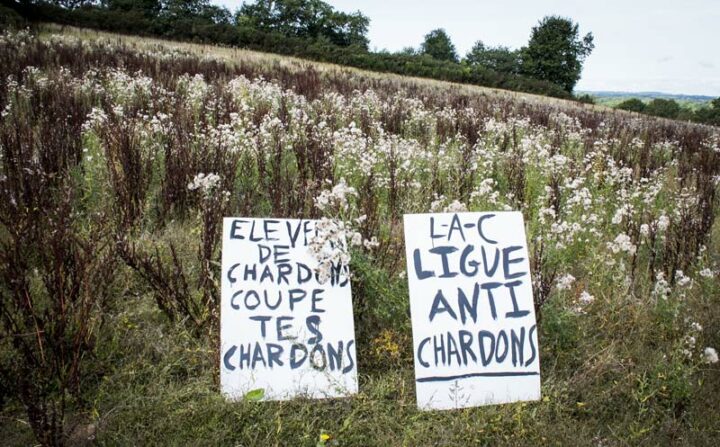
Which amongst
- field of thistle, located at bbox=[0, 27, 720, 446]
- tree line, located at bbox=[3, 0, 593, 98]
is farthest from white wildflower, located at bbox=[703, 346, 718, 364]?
tree line, located at bbox=[3, 0, 593, 98]

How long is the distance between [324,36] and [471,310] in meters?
67.3

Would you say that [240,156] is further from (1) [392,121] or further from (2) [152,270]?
(1) [392,121]

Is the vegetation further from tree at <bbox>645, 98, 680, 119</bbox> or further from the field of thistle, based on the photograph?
the field of thistle

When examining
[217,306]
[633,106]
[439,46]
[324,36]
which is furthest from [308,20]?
[217,306]

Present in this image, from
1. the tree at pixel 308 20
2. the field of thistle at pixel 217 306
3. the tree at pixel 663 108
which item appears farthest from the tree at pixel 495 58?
the field of thistle at pixel 217 306

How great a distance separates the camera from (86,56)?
1112 centimetres

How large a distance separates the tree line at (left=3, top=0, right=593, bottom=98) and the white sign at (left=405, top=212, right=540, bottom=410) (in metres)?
22.6

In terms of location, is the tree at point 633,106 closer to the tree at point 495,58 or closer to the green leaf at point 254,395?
the green leaf at point 254,395

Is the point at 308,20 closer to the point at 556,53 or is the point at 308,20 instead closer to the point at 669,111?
the point at 556,53

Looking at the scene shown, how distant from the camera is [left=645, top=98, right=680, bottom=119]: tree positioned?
25.1 meters

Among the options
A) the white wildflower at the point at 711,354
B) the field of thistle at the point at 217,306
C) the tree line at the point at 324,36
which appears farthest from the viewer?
the tree line at the point at 324,36

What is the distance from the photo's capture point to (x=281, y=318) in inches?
102

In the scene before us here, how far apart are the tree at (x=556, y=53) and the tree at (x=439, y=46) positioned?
91.6 ft

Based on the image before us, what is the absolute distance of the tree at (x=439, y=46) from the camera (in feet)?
310
